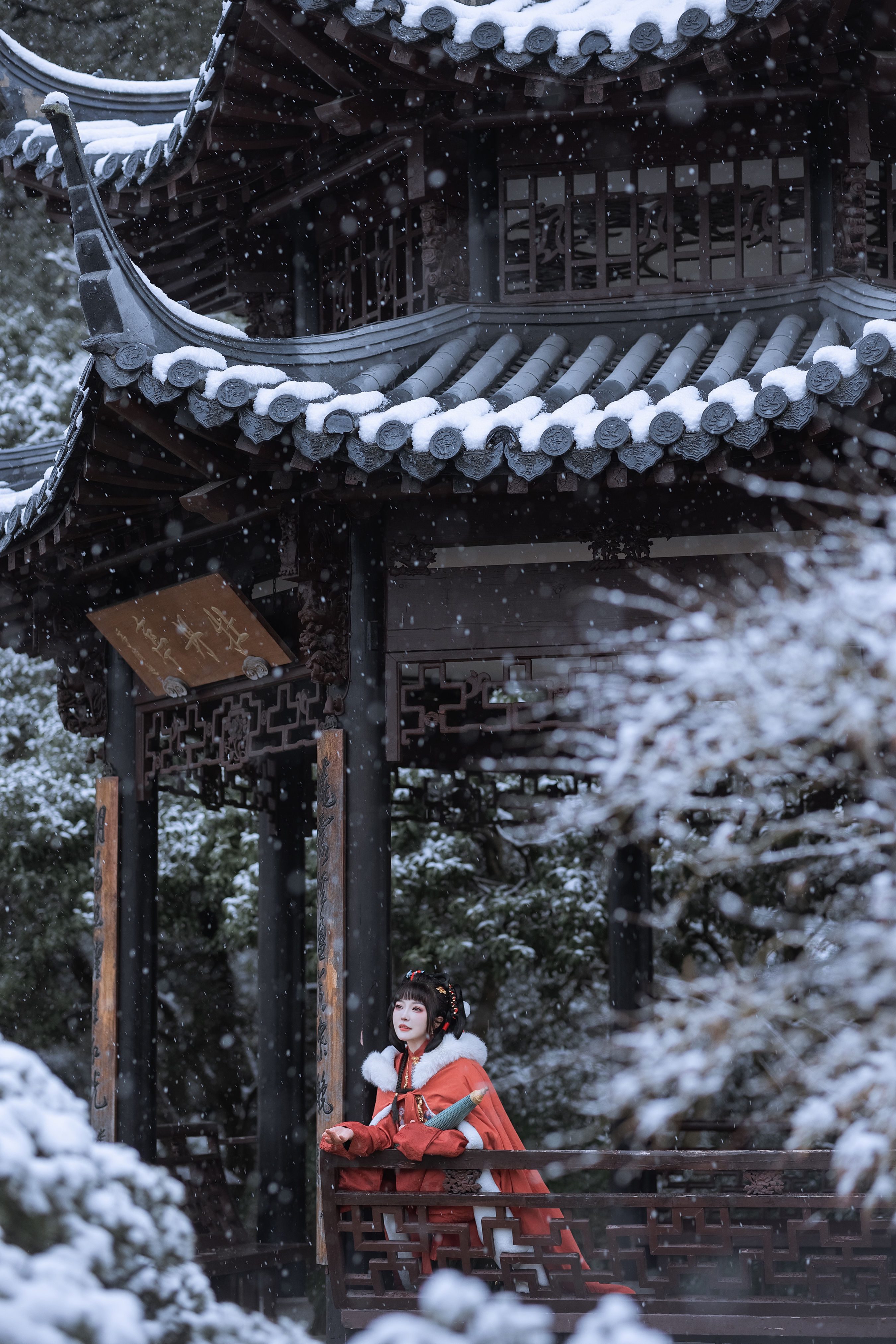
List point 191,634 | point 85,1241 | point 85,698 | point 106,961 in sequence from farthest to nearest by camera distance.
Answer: point 85,698, point 106,961, point 191,634, point 85,1241

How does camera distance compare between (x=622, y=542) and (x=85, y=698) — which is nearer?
(x=622, y=542)

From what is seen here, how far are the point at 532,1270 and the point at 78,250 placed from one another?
12.3ft

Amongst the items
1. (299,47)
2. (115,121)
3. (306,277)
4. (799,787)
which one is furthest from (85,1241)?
(115,121)

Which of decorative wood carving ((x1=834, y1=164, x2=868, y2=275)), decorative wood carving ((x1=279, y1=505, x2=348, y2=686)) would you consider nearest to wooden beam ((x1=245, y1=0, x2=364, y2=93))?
decorative wood carving ((x1=279, y1=505, x2=348, y2=686))

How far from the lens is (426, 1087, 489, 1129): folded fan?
5.39 meters

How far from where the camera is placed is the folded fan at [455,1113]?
5.39 metres

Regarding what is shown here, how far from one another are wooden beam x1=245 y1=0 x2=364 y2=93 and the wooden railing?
4.05 metres

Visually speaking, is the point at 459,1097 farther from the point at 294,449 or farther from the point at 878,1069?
the point at 878,1069

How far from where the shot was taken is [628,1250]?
17.4 ft

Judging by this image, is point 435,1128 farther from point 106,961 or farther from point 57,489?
point 57,489

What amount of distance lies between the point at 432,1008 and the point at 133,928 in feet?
5.94

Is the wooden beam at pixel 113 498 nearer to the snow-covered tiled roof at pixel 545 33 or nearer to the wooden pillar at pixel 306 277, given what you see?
the wooden pillar at pixel 306 277

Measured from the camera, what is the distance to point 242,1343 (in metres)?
2.42

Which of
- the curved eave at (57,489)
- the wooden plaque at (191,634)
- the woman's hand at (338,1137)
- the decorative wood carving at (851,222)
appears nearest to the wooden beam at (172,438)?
the curved eave at (57,489)
